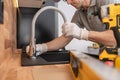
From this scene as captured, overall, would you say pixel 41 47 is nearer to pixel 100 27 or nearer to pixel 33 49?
pixel 33 49

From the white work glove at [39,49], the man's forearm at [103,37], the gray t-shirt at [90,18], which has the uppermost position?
the gray t-shirt at [90,18]

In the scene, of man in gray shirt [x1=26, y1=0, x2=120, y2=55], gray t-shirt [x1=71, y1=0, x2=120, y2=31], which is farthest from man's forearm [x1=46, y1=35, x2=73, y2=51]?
gray t-shirt [x1=71, y1=0, x2=120, y2=31]

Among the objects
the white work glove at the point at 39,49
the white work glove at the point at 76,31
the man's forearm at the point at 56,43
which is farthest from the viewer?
the man's forearm at the point at 56,43

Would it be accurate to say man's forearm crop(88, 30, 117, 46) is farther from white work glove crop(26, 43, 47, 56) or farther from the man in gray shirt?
Answer: white work glove crop(26, 43, 47, 56)

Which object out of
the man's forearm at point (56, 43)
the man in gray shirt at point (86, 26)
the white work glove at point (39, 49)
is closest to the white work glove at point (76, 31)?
the man in gray shirt at point (86, 26)

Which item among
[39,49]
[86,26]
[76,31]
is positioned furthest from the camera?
[86,26]

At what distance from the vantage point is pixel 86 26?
6.35 ft

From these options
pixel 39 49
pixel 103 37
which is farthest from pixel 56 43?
pixel 103 37

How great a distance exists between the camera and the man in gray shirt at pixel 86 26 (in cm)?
133

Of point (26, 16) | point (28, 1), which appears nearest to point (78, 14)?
point (28, 1)

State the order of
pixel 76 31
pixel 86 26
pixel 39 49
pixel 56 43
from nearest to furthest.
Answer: pixel 76 31, pixel 39 49, pixel 56 43, pixel 86 26

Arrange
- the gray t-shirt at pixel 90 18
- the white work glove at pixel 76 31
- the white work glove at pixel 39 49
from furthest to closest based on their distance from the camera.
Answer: the gray t-shirt at pixel 90 18 → the white work glove at pixel 39 49 → the white work glove at pixel 76 31

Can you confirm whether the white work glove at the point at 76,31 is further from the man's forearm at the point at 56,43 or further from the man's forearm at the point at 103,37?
the man's forearm at the point at 56,43

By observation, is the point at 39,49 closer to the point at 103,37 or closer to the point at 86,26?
the point at 103,37
